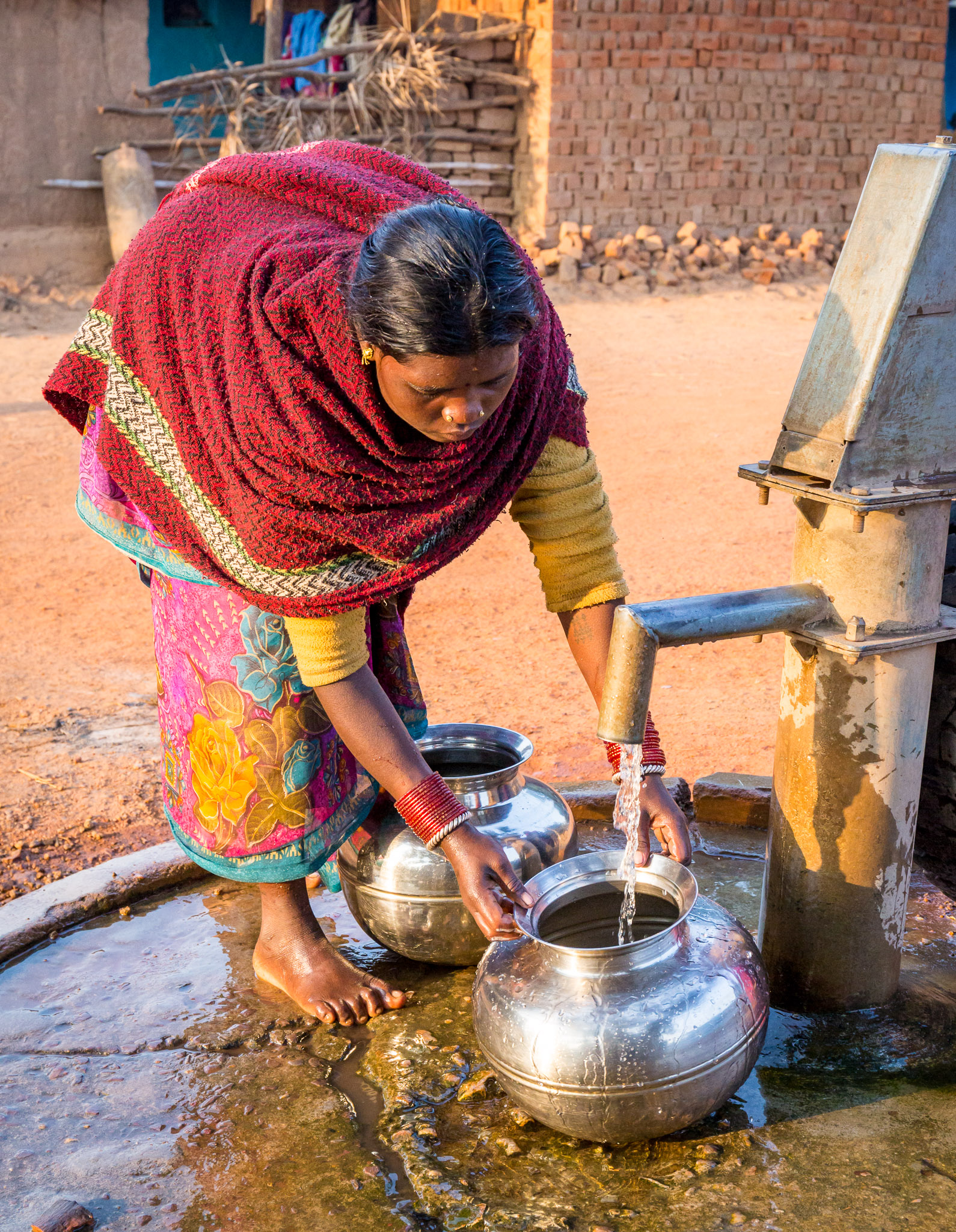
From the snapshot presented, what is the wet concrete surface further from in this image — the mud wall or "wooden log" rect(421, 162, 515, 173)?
"wooden log" rect(421, 162, 515, 173)

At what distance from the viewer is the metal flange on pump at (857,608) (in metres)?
1.82

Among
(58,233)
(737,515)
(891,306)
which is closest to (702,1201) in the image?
(891,306)

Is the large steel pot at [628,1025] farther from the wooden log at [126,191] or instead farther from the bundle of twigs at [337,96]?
the bundle of twigs at [337,96]

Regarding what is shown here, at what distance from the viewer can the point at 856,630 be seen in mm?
1960

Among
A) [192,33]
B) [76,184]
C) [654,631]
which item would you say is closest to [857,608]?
[654,631]

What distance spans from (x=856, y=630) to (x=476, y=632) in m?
2.64

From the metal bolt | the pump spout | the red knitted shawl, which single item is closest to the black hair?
the red knitted shawl

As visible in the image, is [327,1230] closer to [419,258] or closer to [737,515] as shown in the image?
[419,258]

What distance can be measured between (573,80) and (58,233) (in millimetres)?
4626

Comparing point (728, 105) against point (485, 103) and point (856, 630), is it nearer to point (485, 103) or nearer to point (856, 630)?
point (485, 103)

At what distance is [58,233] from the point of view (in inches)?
427

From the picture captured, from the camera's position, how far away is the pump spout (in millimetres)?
1815

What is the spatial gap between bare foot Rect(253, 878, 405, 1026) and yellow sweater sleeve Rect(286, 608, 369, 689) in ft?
1.93

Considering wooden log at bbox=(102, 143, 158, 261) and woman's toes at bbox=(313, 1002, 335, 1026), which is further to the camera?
wooden log at bbox=(102, 143, 158, 261)
